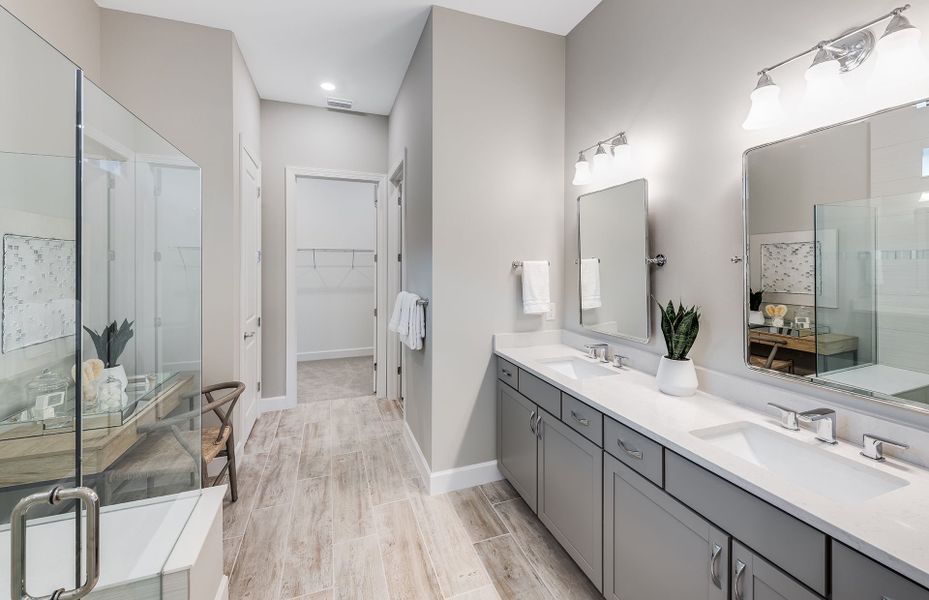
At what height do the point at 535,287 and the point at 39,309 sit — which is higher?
the point at 535,287

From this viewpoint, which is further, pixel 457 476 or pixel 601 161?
pixel 457 476

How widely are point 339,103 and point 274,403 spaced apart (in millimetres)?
2867

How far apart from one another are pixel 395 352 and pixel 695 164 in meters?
3.02

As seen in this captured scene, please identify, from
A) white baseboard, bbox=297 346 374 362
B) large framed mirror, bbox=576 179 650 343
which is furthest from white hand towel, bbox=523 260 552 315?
white baseboard, bbox=297 346 374 362

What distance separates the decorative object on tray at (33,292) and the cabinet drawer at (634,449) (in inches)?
66.3

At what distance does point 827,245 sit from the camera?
128 cm

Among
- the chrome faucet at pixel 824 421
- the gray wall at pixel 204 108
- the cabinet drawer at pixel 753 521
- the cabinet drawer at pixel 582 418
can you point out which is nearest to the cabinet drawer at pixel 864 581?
the cabinet drawer at pixel 753 521

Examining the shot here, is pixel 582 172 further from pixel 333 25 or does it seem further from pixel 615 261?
pixel 333 25

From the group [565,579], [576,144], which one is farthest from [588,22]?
[565,579]

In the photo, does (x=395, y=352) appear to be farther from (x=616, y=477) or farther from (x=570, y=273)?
(x=616, y=477)

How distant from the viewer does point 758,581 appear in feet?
3.12

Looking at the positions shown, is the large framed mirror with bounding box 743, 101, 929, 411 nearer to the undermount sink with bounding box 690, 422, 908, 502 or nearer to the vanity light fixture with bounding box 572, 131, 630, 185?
the undermount sink with bounding box 690, 422, 908, 502

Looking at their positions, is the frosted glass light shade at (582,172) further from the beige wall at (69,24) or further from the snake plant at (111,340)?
the beige wall at (69,24)

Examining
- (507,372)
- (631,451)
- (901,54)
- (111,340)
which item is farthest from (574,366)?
(111,340)
